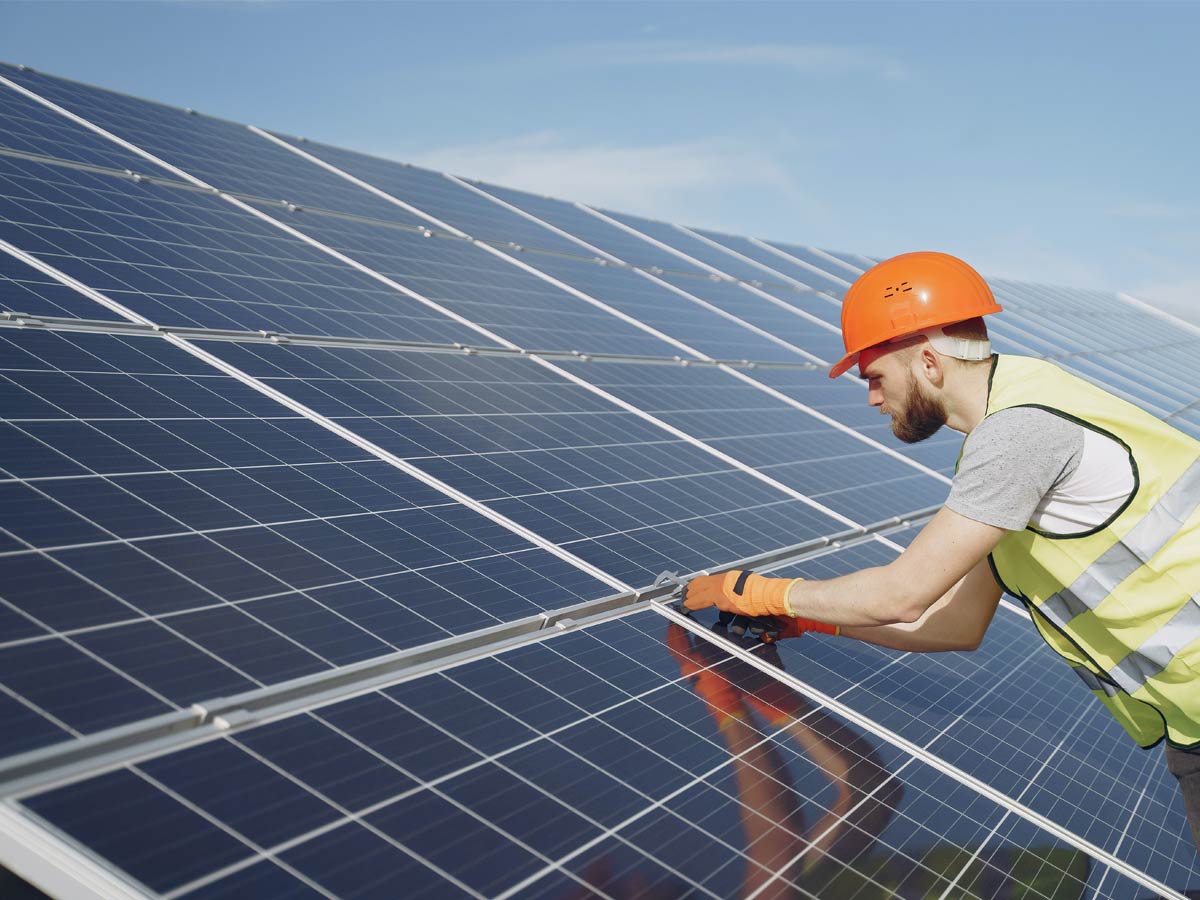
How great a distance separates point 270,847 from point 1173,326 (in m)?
39.4

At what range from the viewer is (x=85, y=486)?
4477 mm

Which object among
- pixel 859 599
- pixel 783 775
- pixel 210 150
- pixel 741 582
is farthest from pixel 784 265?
pixel 783 775

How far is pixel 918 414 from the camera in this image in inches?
190

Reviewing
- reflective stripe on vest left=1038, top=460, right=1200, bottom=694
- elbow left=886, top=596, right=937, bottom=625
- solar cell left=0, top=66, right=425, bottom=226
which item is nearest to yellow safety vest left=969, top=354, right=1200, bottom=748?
reflective stripe on vest left=1038, top=460, right=1200, bottom=694

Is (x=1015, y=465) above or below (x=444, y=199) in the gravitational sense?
below

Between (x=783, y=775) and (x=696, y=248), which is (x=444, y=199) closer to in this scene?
(x=696, y=248)

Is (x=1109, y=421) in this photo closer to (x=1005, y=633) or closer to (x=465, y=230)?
(x=1005, y=633)

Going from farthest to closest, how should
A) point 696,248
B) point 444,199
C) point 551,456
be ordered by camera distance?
point 696,248
point 444,199
point 551,456

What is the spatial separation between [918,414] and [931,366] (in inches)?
8.4

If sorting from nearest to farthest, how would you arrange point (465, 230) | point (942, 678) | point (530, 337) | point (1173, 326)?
1. point (942, 678)
2. point (530, 337)
3. point (465, 230)
4. point (1173, 326)

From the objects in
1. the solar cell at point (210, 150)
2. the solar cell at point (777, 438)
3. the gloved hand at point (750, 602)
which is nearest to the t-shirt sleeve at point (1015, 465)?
the gloved hand at point (750, 602)

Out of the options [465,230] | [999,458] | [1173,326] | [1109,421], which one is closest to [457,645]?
[999,458]

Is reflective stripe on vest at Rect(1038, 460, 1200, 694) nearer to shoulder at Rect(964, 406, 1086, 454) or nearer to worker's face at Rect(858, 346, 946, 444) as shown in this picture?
shoulder at Rect(964, 406, 1086, 454)

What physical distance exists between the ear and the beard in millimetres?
61
